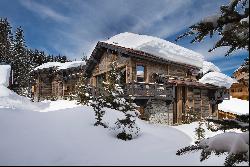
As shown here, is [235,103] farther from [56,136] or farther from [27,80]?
[27,80]

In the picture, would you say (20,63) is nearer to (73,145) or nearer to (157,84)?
(157,84)

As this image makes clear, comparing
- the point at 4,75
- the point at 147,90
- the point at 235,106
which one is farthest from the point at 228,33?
the point at 235,106

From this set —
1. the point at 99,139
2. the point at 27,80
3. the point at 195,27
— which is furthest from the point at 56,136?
the point at 27,80

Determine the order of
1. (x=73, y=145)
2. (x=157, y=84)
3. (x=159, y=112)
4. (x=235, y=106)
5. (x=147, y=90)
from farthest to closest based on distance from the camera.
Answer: (x=235, y=106), (x=159, y=112), (x=157, y=84), (x=147, y=90), (x=73, y=145)

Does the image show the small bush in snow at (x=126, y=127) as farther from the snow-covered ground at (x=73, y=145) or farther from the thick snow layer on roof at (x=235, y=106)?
the thick snow layer on roof at (x=235, y=106)

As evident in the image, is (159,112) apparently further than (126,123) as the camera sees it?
Yes

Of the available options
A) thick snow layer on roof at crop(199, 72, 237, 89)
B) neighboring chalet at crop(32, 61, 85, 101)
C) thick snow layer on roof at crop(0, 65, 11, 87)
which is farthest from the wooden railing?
neighboring chalet at crop(32, 61, 85, 101)

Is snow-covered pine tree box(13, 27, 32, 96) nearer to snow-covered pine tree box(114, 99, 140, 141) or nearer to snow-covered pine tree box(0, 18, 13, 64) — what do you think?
snow-covered pine tree box(0, 18, 13, 64)

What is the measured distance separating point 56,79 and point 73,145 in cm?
3249

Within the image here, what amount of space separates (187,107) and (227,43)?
818 inches

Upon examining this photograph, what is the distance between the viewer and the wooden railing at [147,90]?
1923cm

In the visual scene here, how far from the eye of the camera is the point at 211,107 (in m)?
26.8

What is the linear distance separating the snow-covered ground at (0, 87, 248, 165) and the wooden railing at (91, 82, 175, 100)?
621cm

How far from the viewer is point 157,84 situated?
20.9m
